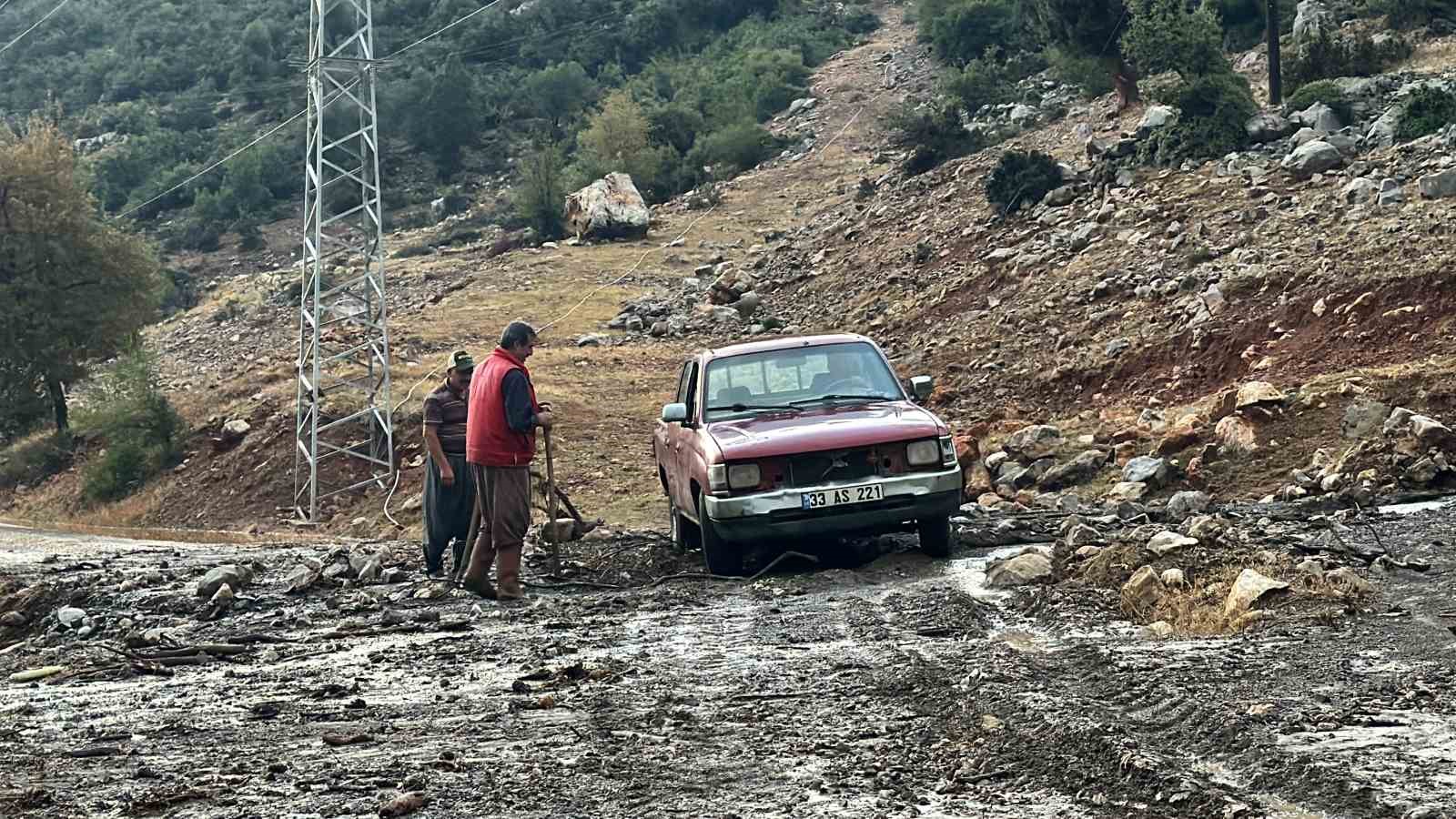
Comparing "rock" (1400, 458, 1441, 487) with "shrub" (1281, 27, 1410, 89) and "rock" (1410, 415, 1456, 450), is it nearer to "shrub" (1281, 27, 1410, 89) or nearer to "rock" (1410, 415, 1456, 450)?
"rock" (1410, 415, 1456, 450)

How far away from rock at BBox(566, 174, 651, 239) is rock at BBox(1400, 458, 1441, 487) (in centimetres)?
3575

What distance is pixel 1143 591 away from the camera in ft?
27.1

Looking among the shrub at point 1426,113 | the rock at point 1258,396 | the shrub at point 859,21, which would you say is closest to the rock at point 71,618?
the rock at point 1258,396

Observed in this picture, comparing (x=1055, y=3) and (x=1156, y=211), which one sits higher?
(x=1055, y=3)

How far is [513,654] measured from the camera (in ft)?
27.2

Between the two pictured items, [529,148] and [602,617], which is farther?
[529,148]

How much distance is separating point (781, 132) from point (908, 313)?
35.1 meters

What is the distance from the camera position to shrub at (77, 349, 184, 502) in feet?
97.3

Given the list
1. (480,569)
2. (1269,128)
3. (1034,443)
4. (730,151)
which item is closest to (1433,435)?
(1034,443)

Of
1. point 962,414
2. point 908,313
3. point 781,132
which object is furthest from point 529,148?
point 962,414

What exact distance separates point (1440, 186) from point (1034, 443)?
25.0 ft

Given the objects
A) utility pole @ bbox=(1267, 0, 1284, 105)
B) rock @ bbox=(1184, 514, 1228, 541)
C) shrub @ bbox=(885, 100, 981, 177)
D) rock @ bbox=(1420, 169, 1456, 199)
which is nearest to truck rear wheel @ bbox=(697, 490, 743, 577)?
rock @ bbox=(1184, 514, 1228, 541)

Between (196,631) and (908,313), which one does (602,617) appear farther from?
(908,313)

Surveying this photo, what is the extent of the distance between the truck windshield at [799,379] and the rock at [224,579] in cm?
367
